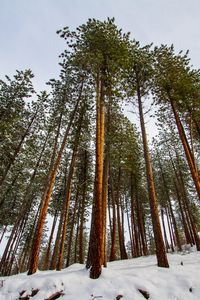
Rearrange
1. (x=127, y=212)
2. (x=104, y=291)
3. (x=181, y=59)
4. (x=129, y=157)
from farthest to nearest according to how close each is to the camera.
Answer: (x=127, y=212) → (x=129, y=157) → (x=181, y=59) → (x=104, y=291)

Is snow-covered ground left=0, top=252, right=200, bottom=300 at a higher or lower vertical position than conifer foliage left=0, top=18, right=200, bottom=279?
lower

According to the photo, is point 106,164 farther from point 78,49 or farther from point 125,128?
point 78,49

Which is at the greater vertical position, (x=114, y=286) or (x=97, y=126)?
(x=97, y=126)

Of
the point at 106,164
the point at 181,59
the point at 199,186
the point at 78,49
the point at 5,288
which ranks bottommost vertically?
the point at 5,288

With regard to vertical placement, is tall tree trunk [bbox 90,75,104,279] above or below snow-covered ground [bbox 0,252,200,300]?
above

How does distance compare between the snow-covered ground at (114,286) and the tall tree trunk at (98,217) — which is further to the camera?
the tall tree trunk at (98,217)

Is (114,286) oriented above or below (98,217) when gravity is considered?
below

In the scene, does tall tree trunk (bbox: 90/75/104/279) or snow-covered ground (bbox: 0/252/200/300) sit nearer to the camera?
snow-covered ground (bbox: 0/252/200/300)

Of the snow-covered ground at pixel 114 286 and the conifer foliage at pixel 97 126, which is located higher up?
the conifer foliage at pixel 97 126

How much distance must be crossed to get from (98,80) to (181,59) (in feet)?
22.6

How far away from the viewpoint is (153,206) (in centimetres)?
880

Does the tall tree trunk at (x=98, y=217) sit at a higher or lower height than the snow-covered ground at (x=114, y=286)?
higher

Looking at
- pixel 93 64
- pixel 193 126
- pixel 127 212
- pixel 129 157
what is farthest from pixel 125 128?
pixel 127 212

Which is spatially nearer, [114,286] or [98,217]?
[114,286]
